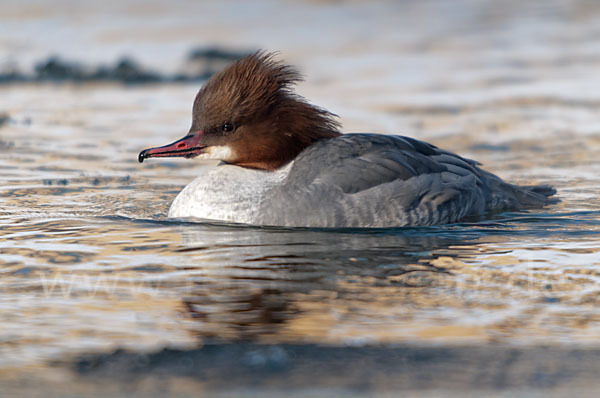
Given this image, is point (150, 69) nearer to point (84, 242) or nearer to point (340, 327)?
point (84, 242)

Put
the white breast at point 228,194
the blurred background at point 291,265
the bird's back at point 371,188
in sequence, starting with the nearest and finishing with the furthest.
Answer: the blurred background at point 291,265, the bird's back at point 371,188, the white breast at point 228,194

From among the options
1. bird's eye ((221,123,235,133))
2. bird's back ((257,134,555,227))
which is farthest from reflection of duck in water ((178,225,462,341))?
bird's eye ((221,123,235,133))

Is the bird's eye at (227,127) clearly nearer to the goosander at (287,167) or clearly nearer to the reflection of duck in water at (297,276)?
the goosander at (287,167)

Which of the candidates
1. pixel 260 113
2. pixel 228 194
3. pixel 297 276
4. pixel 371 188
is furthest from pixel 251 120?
pixel 297 276

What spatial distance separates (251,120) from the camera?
21.4 feet

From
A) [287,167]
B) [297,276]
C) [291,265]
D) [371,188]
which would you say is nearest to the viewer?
[297,276]

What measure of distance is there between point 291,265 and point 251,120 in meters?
1.51

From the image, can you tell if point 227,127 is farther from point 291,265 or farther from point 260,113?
point 291,265

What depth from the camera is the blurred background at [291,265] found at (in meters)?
3.72

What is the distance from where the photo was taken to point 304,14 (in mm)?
17922

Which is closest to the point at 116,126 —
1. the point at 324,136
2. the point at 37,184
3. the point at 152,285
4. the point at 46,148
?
the point at 46,148

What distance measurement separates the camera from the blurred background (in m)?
3.72

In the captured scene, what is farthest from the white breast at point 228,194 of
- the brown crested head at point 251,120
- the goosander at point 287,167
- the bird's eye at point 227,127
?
the bird's eye at point 227,127

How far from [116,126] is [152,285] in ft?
20.2
